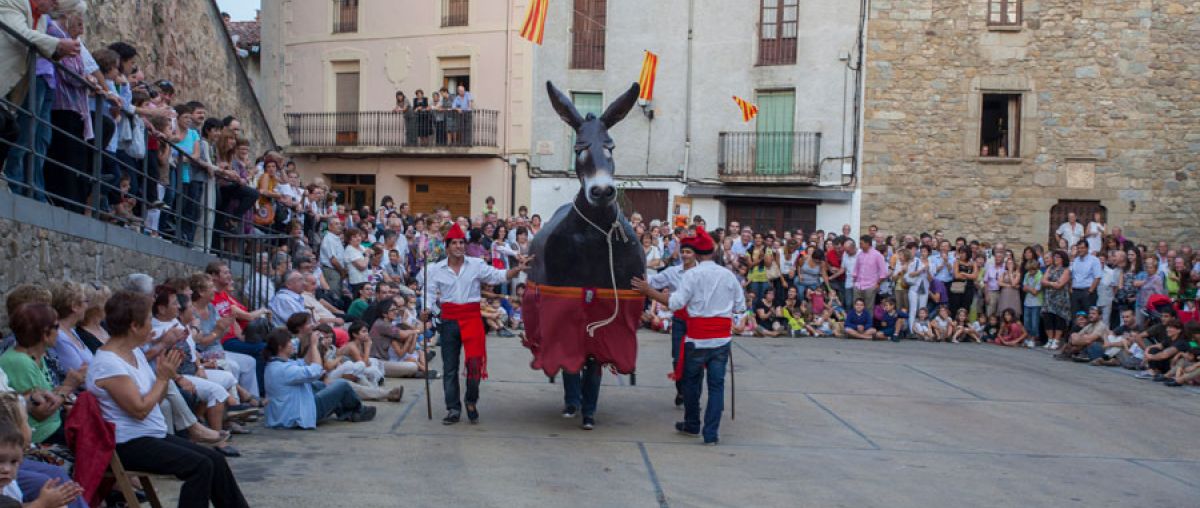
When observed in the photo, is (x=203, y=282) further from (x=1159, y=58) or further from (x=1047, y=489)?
(x=1159, y=58)

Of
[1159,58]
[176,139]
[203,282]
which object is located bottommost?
[203,282]

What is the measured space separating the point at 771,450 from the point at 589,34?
22.7 meters

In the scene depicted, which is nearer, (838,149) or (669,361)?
(669,361)

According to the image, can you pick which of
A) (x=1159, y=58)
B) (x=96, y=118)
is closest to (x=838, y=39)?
(x=1159, y=58)

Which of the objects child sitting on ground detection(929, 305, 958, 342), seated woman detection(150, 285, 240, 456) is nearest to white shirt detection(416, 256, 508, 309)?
seated woman detection(150, 285, 240, 456)

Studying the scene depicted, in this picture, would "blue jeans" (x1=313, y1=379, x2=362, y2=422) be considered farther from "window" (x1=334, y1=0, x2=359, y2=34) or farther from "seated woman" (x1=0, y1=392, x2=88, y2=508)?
"window" (x1=334, y1=0, x2=359, y2=34)

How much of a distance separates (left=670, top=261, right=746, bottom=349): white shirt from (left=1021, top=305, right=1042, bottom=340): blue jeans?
12.7 metres

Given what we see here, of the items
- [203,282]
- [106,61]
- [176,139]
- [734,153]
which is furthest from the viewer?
[734,153]

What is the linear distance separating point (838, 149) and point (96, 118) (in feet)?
72.1

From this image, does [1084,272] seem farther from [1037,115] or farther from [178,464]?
[178,464]

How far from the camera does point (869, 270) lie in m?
20.5

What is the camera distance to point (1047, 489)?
794cm

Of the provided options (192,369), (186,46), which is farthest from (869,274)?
(192,369)

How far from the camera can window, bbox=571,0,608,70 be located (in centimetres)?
3031
